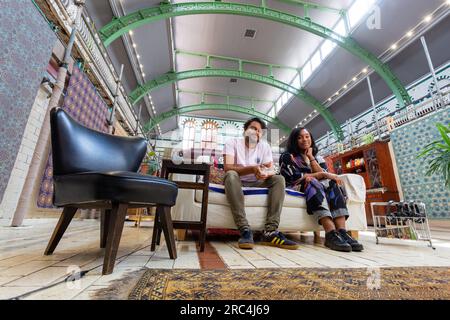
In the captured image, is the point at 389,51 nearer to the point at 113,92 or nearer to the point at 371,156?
the point at 371,156

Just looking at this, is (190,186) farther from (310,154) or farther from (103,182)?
(310,154)

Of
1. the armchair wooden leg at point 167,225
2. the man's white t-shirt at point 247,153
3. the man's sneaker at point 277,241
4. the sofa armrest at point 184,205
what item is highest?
the man's white t-shirt at point 247,153

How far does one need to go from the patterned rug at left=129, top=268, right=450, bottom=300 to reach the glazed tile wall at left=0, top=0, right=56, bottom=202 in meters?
2.07

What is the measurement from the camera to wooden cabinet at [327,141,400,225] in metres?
4.59

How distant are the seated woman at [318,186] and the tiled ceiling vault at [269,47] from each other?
536 centimetres

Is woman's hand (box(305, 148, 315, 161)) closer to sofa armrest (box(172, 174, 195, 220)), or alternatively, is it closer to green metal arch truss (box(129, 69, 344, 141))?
sofa armrest (box(172, 174, 195, 220))

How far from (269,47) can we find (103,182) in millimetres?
8134

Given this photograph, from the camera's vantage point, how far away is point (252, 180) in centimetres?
208

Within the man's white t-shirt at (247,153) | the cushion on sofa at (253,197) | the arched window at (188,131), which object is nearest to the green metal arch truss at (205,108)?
the arched window at (188,131)

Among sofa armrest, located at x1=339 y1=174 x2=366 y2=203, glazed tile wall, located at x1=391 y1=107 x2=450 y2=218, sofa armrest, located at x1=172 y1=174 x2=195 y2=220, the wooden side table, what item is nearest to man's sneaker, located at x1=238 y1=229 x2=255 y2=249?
the wooden side table

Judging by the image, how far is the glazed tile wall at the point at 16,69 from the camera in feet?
5.97

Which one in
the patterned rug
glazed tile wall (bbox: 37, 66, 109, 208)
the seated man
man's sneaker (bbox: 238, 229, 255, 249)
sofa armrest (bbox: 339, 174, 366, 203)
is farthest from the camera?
glazed tile wall (bbox: 37, 66, 109, 208)

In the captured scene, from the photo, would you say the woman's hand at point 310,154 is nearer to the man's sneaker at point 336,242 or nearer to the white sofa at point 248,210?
the white sofa at point 248,210

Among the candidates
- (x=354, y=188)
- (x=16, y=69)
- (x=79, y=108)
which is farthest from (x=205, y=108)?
(x=354, y=188)
